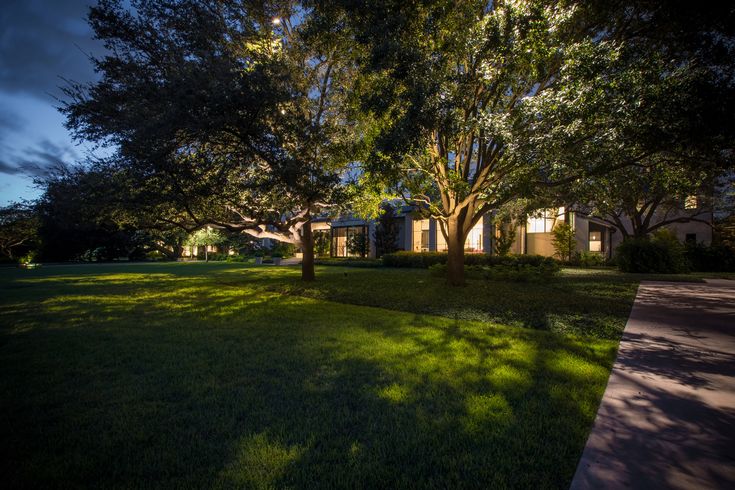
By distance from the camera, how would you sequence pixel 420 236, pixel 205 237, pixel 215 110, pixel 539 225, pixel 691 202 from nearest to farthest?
pixel 215 110
pixel 691 202
pixel 539 225
pixel 420 236
pixel 205 237

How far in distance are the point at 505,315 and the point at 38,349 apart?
8916 millimetres

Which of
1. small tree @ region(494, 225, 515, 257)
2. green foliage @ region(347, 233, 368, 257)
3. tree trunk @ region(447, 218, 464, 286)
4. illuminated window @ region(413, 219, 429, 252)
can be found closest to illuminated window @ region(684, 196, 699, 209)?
small tree @ region(494, 225, 515, 257)

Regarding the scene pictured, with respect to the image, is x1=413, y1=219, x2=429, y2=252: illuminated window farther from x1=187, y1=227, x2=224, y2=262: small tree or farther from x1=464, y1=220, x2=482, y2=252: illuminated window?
x1=187, y1=227, x2=224, y2=262: small tree

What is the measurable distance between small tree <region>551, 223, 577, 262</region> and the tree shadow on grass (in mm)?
21142

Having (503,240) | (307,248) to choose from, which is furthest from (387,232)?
(307,248)

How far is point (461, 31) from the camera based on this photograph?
344 inches

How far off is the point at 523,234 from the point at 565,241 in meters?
3.34

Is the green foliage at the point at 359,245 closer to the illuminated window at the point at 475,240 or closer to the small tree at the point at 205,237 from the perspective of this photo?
the illuminated window at the point at 475,240

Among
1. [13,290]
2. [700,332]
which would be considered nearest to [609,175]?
[700,332]

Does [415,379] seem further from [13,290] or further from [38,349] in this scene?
[13,290]

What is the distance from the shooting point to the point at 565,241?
23.8 meters

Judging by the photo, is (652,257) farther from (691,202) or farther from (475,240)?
(475,240)

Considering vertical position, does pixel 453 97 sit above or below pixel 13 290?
above

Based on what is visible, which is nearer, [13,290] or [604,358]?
[604,358]
